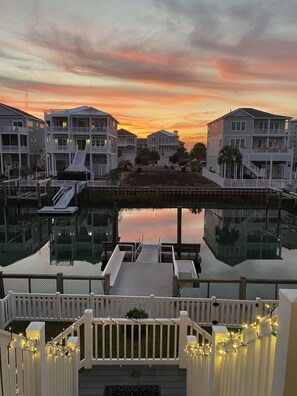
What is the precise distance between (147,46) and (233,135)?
73.6ft

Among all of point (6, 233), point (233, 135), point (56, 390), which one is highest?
point (233, 135)

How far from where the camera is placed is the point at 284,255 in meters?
18.4

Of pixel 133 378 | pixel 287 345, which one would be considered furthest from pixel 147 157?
pixel 287 345

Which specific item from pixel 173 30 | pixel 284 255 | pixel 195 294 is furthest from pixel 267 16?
pixel 195 294

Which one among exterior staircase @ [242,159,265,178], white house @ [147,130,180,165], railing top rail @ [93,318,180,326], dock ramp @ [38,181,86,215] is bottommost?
dock ramp @ [38,181,86,215]

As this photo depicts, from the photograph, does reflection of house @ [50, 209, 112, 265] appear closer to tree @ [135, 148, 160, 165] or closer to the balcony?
A: the balcony

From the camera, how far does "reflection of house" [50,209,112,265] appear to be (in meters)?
18.1

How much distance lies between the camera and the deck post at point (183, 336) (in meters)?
5.38

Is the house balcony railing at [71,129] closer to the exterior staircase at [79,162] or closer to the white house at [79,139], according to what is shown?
the white house at [79,139]

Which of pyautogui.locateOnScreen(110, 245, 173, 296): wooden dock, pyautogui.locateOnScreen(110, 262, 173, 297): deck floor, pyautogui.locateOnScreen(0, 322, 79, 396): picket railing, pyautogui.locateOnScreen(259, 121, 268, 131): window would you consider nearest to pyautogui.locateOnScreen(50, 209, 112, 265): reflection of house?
pyautogui.locateOnScreen(110, 245, 173, 296): wooden dock

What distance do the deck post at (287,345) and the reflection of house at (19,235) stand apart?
57.2ft

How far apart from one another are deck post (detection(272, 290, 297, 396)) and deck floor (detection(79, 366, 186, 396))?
4.16 metres

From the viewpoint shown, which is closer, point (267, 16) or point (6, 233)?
point (267, 16)

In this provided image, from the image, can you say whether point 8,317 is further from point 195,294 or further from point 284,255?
point 284,255
